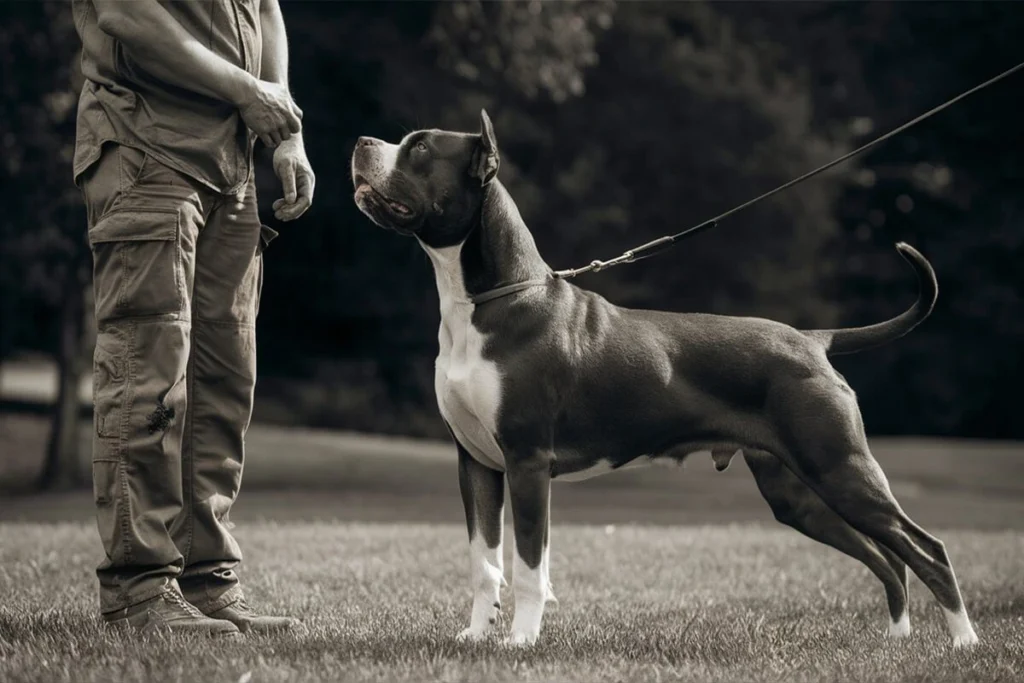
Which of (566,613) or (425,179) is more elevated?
(425,179)

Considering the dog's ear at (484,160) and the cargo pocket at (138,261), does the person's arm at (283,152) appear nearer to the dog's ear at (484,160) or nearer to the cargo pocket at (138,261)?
the cargo pocket at (138,261)

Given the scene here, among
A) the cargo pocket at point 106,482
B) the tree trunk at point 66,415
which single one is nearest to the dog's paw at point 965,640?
the cargo pocket at point 106,482

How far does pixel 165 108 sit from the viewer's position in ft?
17.4

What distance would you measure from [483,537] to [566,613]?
1.14 meters

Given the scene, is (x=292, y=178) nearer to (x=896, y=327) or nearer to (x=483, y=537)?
(x=483, y=537)

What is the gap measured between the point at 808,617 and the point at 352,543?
364cm

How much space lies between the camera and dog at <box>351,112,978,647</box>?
498cm

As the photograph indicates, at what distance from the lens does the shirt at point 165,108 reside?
5258 mm

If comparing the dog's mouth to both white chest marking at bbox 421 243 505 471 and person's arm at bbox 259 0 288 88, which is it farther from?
person's arm at bbox 259 0 288 88

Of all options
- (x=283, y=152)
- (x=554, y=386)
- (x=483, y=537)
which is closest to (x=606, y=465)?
(x=554, y=386)

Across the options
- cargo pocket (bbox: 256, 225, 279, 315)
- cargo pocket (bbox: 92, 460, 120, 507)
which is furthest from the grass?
cargo pocket (bbox: 256, 225, 279, 315)

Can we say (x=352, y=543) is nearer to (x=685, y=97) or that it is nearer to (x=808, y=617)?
(x=808, y=617)

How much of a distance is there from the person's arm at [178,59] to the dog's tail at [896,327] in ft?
8.17

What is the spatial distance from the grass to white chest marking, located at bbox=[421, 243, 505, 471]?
0.79m
